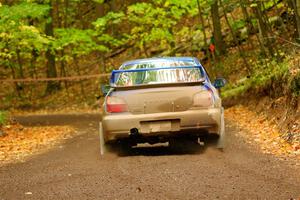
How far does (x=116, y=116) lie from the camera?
883cm

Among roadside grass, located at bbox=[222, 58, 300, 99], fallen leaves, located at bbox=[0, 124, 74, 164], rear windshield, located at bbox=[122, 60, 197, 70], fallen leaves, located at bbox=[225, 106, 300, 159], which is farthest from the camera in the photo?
roadside grass, located at bbox=[222, 58, 300, 99]

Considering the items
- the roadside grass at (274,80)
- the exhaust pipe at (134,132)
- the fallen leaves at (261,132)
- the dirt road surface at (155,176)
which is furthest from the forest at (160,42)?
the exhaust pipe at (134,132)

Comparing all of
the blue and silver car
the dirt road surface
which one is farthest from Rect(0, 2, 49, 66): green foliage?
the blue and silver car

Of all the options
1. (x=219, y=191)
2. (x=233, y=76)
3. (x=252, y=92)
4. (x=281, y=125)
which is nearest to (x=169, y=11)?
(x=233, y=76)

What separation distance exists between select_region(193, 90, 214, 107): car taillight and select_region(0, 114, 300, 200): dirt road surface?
2.89ft

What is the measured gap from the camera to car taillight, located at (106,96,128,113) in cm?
882

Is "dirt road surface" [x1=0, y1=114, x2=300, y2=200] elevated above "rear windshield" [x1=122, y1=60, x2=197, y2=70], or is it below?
below

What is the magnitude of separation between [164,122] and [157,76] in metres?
0.98

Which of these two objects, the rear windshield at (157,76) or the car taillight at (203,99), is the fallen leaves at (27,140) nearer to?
the rear windshield at (157,76)

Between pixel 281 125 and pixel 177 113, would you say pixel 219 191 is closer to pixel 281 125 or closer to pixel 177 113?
pixel 177 113

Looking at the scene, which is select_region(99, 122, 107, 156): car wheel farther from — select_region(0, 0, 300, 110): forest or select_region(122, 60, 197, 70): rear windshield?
select_region(0, 0, 300, 110): forest

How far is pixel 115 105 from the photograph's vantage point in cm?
886

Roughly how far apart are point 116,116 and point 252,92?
9.21 m

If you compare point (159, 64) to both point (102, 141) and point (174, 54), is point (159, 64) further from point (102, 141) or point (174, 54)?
point (174, 54)
